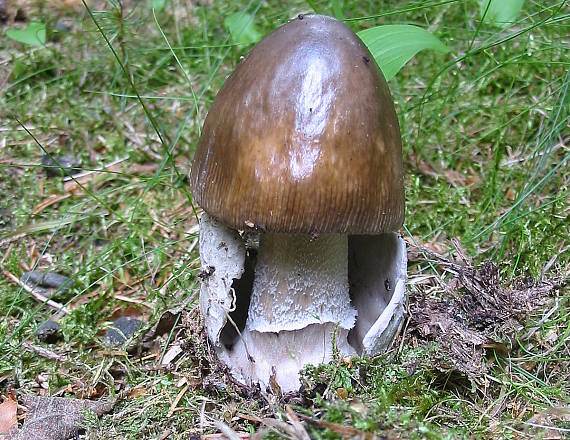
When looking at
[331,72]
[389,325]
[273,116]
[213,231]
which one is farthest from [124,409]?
[331,72]

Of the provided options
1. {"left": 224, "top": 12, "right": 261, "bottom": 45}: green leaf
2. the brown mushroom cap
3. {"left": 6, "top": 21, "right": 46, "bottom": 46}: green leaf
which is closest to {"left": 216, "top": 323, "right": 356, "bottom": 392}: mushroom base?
the brown mushroom cap

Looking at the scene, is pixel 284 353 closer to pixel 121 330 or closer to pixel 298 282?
pixel 298 282

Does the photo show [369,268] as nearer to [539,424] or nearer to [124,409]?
[539,424]

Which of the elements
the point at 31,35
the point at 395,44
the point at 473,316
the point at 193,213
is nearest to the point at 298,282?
the point at 473,316

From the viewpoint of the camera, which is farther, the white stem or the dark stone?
the dark stone

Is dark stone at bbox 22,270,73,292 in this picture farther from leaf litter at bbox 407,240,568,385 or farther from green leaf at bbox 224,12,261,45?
green leaf at bbox 224,12,261,45

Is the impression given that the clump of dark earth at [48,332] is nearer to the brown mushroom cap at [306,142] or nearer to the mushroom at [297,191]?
the mushroom at [297,191]
